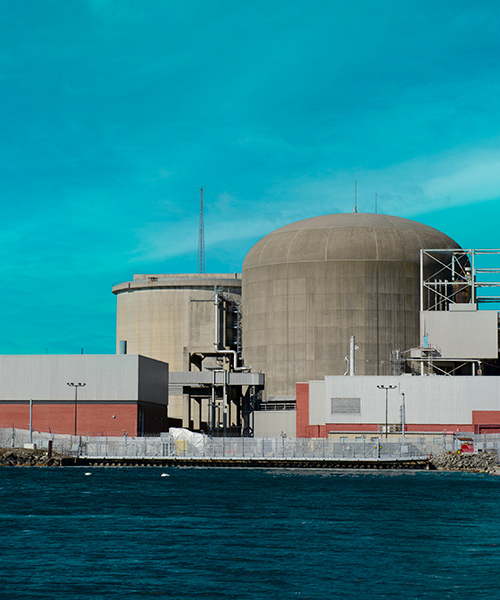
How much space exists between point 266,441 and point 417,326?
29988 millimetres

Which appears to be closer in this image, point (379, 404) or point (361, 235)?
point (379, 404)

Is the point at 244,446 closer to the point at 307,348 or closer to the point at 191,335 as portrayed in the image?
the point at 307,348

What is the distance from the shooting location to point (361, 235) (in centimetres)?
11694

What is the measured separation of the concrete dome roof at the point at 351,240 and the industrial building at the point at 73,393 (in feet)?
78.1

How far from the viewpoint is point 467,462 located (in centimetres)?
9094

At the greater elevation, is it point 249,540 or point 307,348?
point 307,348

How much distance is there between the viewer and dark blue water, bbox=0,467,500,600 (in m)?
33.2

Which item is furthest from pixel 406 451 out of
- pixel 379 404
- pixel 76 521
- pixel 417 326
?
pixel 76 521

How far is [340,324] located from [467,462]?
2946 centimetres

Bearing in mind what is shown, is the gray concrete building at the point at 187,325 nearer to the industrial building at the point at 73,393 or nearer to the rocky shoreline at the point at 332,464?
the industrial building at the point at 73,393

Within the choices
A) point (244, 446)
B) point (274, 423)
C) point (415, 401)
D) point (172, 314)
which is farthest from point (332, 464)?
point (172, 314)

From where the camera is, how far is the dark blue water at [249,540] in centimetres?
3319

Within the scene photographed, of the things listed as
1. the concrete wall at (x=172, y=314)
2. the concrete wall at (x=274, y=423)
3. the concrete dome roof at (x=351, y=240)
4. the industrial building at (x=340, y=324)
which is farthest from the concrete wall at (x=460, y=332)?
the concrete wall at (x=172, y=314)

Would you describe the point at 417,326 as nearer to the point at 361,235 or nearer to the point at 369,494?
the point at 361,235
